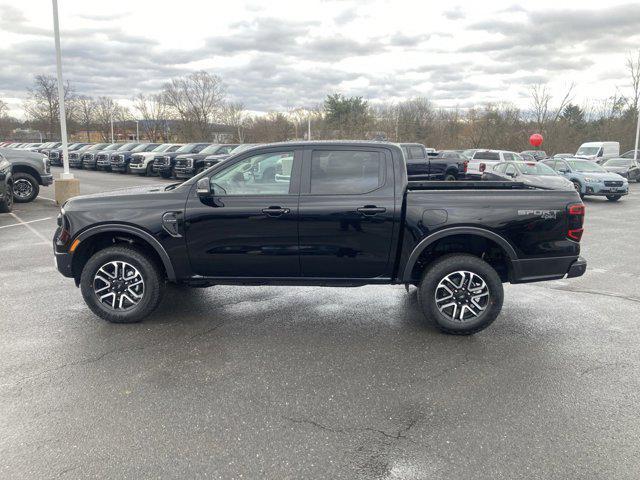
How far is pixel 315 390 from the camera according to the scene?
3.63 meters

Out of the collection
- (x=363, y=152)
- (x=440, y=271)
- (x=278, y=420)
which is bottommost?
(x=278, y=420)

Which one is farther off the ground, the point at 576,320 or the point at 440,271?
the point at 440,271

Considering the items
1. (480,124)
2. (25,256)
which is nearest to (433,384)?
(25,256)

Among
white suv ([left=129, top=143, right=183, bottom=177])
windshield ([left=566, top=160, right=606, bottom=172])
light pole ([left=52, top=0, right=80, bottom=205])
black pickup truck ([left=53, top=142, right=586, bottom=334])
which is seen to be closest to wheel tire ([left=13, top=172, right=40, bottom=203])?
light pole ([left=52, top=0, right=80, bottom=205])

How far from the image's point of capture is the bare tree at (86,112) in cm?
6894

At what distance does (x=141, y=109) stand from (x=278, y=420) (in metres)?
76.5

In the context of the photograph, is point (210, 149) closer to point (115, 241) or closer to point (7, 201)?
point (7, 201)

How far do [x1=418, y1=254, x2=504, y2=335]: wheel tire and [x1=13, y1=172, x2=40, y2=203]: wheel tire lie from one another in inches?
→ 543

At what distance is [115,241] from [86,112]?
74.1 m

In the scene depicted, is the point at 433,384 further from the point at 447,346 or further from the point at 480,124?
the point at 480,124

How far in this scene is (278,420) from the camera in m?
3.22

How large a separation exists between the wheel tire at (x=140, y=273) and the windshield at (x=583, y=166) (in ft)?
59.7

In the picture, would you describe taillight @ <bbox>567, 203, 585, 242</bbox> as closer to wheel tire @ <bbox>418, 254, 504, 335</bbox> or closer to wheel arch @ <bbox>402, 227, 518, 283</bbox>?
wheel arch @ <bbox>402, 227, 518, 283</bbox>

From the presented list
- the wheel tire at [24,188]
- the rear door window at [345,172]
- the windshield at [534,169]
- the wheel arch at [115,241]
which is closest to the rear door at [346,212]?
the rear door window at [345,172]
